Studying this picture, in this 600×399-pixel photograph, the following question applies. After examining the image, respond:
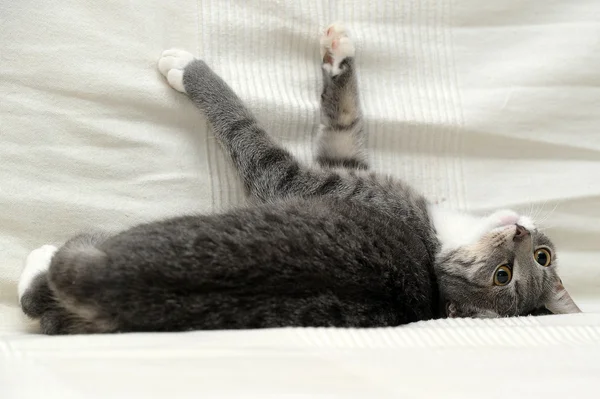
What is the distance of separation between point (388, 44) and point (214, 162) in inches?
23.1

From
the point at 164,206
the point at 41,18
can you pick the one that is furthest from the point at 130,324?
the point at 41,18

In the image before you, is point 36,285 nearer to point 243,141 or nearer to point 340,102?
point 243,141

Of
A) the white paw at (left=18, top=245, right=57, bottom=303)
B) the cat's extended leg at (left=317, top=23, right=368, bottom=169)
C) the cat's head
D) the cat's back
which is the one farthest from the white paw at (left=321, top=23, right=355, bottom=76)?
the white paw at (left=18, top=245, right=57, bottom=303)

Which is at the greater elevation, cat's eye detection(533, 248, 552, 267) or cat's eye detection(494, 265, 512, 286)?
cat's eye detection(533, 248, 552, 267)

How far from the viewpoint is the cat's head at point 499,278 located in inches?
55.8

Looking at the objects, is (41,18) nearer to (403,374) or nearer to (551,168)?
(403,374)

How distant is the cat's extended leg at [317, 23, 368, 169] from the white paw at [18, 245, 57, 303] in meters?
0.73

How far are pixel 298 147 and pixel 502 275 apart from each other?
0.62m

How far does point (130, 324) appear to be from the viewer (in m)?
1.06

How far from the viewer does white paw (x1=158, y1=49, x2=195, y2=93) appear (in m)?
1.45

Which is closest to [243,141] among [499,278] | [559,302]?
[499,278]

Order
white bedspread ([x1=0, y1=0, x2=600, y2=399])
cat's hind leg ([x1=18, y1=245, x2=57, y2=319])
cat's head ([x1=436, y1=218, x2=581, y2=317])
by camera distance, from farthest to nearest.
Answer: cat's head ([x1=436, y1=218, x2=581, y2=317]) < cat's hind leg ([x1=18, y1=245, x2=57, y2=319]) < white bedspread ([x1=0, y1=0, x2=600, y2=399])

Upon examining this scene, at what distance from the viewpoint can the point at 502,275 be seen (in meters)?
1.43

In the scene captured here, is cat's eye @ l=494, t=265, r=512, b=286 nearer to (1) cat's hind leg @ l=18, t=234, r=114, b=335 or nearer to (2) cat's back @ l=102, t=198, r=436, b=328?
(2) cat's back @ l=102, t=198, r=436, b=328
